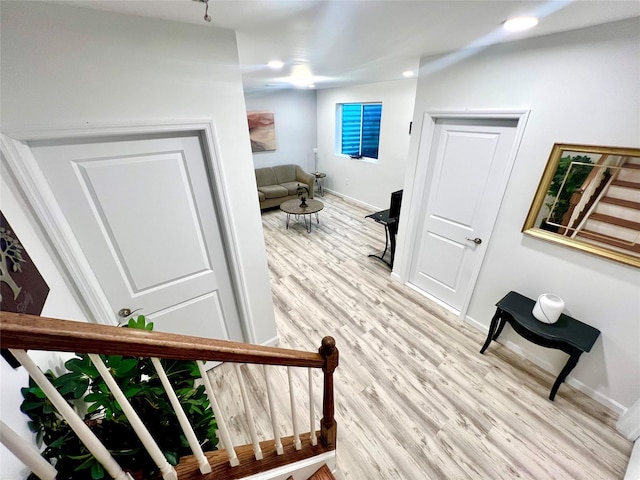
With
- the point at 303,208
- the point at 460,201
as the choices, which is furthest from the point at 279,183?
the point at 460,201

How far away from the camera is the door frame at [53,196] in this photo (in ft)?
3.58

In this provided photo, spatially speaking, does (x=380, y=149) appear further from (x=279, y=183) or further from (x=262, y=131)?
(x=262, y=131)

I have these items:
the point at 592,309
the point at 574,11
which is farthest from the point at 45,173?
the point at 592,309

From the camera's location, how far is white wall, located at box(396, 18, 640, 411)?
1474 mm

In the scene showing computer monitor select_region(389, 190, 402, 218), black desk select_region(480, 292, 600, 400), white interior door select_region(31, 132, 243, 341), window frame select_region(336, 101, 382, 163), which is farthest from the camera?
window frame select_region(336, 101, 382, 163)

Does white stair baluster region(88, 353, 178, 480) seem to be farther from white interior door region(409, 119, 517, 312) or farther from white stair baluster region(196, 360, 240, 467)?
white interior door region(409, 119, 517, 312)

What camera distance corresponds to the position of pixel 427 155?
2502mm

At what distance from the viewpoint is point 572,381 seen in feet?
6.59

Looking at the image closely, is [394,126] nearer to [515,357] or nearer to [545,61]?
[545,61]

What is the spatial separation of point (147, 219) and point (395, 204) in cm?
266

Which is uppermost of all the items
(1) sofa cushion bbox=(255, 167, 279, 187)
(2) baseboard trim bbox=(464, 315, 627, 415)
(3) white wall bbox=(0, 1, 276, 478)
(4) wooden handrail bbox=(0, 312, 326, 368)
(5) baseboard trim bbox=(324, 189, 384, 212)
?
(3) white wall bbox=(0, 1, 276, 478)

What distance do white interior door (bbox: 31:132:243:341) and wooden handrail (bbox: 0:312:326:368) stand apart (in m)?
1.13

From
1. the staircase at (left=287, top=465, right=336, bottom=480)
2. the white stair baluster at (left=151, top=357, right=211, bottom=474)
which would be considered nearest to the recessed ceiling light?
the white stair baluster at (left=151, top=357, right=211, bottom=474)

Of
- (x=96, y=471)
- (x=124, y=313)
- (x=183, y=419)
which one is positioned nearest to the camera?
(x=96, y=471)
